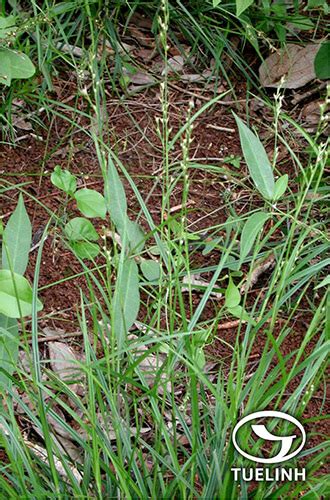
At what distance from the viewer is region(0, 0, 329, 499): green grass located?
1.54 m

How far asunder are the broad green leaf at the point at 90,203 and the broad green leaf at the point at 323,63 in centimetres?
94

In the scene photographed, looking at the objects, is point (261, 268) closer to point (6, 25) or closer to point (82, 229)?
point (82, 229)

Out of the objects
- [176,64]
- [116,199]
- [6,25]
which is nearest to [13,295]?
[116,199]

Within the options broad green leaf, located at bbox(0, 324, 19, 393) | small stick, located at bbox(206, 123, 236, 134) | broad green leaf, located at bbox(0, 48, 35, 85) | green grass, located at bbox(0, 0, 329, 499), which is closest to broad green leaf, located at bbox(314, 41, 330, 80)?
green grass, located at bbox(0, 0, 329, 499)

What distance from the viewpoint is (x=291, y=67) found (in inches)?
119

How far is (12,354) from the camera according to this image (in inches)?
64.7

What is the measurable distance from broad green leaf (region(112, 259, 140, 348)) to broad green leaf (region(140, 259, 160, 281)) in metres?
0.52

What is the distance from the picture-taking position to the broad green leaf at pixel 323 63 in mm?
2682

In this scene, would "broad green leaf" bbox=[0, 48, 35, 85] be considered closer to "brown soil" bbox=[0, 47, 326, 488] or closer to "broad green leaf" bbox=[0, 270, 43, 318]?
"brown soil" bbox=[0, 47, 326, 488]

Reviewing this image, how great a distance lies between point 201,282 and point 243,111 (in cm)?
80

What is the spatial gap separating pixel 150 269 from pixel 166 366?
576 millimetres

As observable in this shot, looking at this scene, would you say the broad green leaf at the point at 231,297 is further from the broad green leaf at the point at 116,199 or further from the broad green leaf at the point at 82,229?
the broad green leaf at the point at 82,229

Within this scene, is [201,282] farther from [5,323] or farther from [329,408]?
[5,323]

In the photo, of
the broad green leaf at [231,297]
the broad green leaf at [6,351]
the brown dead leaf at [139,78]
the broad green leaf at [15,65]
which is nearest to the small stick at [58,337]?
the broad green leaf at [6,351]
